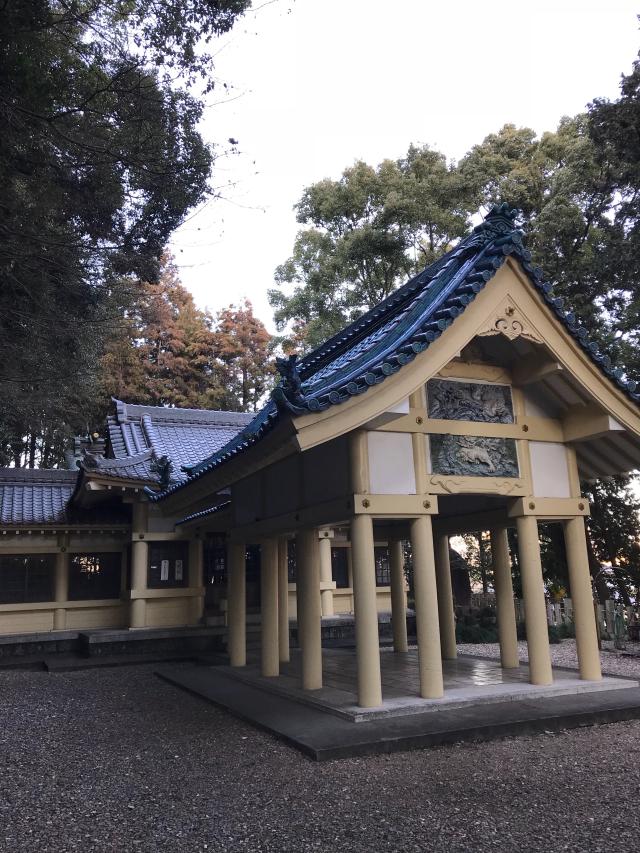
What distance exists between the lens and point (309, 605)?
7996 millimetres

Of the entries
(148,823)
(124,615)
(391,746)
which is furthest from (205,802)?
(124,615)

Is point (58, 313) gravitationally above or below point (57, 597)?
above

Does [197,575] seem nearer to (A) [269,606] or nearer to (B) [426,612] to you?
(A) [269,606]

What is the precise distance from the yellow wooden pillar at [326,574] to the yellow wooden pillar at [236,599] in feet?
17.0

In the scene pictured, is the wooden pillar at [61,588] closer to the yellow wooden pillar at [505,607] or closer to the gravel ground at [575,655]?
the gravel ground at [575,655]

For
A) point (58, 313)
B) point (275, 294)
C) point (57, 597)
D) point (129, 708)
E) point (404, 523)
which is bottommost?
point (129, 708)

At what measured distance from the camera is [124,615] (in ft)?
49.4

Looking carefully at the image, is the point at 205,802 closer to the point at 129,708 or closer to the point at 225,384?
the point at 129,708

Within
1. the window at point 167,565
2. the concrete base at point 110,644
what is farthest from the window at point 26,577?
the window at point 167,565

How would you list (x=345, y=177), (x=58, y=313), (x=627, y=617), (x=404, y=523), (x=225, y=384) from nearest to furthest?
1. (x=58, y=313)
2. (x=404, y=523)
3. (x=627, y=617)
4. (x=345, y=177)
5. (x=225, y=384)

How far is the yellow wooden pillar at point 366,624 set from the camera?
21.8ft

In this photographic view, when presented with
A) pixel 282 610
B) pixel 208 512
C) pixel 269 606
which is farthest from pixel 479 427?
pixel 208 512

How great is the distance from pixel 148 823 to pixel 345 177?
25646 mm

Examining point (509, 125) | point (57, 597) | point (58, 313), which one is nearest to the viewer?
point (58, 313)
